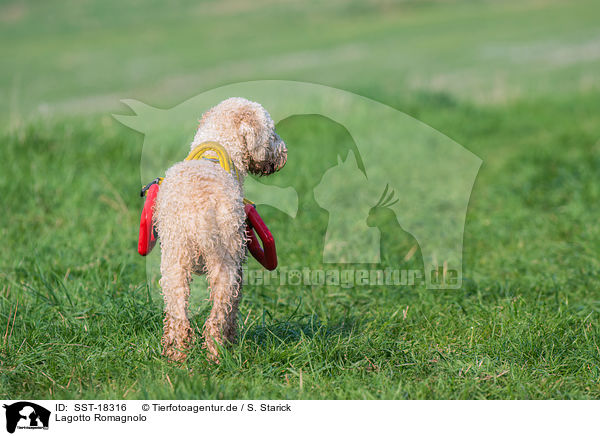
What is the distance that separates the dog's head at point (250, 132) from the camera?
3.50 metres

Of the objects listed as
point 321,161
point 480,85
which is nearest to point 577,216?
point 321,161

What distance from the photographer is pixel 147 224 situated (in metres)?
3.48

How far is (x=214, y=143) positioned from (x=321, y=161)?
4867 mm

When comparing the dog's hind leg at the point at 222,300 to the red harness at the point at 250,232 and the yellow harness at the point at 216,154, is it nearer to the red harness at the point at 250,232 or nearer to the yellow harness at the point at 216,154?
the red harness at the point at 250,232

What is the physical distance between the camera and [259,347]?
3.61 metres

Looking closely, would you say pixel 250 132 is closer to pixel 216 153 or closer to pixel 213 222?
pixel 216 153


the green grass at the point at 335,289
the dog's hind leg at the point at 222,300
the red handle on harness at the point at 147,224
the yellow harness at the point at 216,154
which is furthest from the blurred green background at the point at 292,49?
the dog's hind leg at the point at 222,300

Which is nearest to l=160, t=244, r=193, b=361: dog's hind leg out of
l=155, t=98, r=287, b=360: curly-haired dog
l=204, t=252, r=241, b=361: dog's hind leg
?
l=155, t=98, r=287, b=360: curly-haired dog

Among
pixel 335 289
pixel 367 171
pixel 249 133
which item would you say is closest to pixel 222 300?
pixel 249 133

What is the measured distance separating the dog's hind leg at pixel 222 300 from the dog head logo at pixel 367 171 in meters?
1.84

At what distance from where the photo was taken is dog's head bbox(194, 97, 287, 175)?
350 cm
